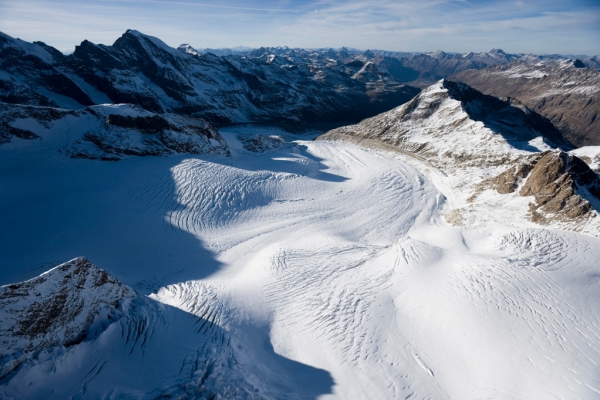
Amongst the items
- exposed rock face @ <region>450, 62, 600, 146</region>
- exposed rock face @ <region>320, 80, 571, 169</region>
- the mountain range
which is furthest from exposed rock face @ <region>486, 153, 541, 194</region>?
exposed rock face @ <region>450, 62, 600, 146</region>

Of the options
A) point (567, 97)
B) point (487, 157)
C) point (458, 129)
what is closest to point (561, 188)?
point (487, 157)

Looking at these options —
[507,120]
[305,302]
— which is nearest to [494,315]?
[305,302]

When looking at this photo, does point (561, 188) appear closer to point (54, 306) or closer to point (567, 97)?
point (54, 306)

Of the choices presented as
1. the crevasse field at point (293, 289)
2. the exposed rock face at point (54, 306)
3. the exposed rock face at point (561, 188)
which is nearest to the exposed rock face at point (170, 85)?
the crevasse field at point (293, 289)

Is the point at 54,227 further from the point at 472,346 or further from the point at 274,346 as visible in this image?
the point at 472,346

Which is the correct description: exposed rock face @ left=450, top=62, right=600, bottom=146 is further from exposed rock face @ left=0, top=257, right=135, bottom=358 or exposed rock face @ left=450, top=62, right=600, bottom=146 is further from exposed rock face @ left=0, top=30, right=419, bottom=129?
exposed rock face @ left=0, top=257, right=135, bottom=358

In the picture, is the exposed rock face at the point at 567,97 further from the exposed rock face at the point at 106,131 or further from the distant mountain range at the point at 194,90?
the exposed rock face at the point at 106,131
